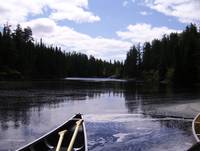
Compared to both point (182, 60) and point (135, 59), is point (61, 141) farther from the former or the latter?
point (135, 59)

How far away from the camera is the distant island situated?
308 ft

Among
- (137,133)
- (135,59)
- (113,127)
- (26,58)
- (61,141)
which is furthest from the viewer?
(135,59)

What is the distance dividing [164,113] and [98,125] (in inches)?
279

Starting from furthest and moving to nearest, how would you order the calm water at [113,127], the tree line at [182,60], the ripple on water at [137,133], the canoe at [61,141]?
the tree line at [182,60] < the calm water at [113,127] < the ripple on water at [137,133] < the canoe at [61,141]

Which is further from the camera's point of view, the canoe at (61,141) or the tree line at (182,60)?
the tree line at (182,60)

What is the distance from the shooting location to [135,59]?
513 ft

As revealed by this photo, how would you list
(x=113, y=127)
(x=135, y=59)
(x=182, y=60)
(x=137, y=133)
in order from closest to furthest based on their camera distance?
(x=137, y=133) < (x=113, y=127) < (x=182, y=60) < (x=135, y=59)

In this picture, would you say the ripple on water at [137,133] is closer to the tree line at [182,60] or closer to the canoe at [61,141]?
the canoe at [61,141]

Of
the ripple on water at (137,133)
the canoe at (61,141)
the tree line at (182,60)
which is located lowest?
the ripple on water at (137,133)

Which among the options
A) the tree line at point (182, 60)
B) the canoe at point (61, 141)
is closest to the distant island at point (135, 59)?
the tree line at point (182, 60)

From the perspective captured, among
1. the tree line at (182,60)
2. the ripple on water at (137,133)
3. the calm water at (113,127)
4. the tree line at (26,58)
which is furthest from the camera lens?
the tree line at (26,58)

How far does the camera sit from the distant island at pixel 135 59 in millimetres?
94000

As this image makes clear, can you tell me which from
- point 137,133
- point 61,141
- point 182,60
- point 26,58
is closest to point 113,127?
point 137,133

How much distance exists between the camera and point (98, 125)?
21.5m
